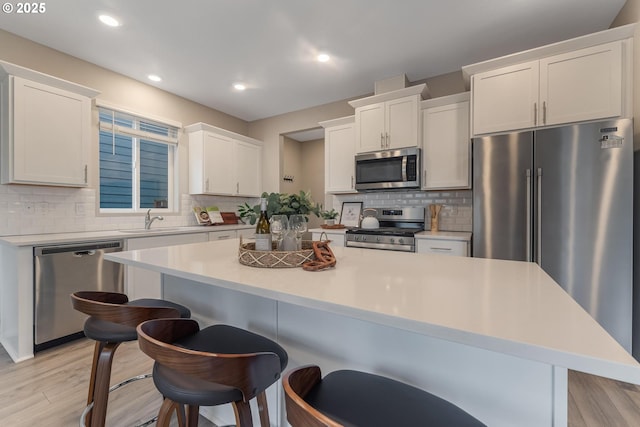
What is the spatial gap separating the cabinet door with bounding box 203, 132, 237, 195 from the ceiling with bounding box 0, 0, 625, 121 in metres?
0.89

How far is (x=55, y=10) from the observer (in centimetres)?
229

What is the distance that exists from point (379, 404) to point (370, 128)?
315 centimetres

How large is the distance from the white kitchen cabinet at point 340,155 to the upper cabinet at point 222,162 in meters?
1.48

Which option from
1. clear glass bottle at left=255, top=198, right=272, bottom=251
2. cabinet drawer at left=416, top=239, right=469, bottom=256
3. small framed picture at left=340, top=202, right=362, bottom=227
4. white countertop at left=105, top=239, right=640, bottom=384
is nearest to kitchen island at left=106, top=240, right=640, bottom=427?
white countertop at left=105, top=239, right=640, bottom=384

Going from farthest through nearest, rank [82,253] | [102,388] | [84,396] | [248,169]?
1. [248,169]
2. [82,253]
3. [84,396]
4. [102,388]

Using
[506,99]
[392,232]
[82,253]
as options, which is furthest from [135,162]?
[506,99]

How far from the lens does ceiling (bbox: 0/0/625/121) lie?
2.26m

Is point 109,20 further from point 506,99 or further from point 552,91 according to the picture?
point 552,91

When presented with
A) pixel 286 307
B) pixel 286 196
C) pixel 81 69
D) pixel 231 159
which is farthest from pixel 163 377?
pixel 231 159

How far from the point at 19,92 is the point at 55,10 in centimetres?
75

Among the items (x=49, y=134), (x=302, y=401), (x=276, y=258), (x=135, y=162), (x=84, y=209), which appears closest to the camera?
(x=302, y=401)

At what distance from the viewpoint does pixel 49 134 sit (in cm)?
260

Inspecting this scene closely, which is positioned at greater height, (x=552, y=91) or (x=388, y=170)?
(x=552, y=91)

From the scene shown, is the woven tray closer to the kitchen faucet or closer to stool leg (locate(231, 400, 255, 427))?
stool leg (locate(231, 400, 255, 427))
